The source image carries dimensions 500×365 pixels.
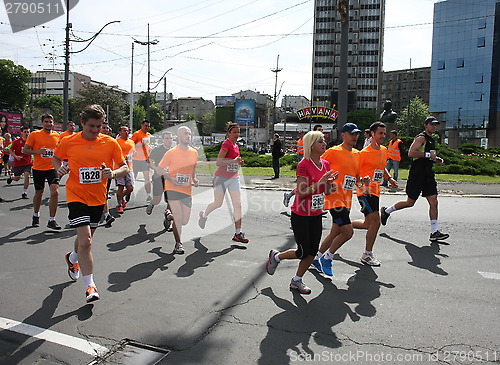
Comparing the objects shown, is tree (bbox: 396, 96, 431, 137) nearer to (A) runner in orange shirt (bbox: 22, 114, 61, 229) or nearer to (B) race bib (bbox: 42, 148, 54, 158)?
(A) runner in orange shirt (bbox: 22, 114, 61, 229)

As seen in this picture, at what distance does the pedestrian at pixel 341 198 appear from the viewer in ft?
17.7

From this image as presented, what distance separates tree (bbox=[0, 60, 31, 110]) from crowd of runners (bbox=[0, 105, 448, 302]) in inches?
2525

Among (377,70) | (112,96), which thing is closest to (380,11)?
(377,70)

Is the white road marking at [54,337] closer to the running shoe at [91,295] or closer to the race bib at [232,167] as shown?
the running shoe at [91,295]

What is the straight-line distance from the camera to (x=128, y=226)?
830 cm

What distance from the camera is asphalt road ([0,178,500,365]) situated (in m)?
3.36

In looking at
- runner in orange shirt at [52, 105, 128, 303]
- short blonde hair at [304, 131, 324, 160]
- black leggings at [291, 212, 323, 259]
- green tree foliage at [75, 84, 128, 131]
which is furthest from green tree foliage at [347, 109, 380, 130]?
runner in orange shirt at [52, 105, 128, 303]

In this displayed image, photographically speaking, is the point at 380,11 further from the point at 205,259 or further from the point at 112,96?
the point at 205,259

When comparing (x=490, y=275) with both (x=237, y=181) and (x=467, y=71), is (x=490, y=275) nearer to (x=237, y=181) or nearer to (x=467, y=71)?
(x=237, y=181)

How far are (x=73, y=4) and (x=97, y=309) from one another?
66.1 feet

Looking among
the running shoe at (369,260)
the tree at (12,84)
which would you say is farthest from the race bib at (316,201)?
the tree at (12,84)

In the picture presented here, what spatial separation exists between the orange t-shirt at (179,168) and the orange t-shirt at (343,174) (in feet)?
6.93

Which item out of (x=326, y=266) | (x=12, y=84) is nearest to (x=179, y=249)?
(x=326, y=266)

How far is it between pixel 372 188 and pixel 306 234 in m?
1.87
